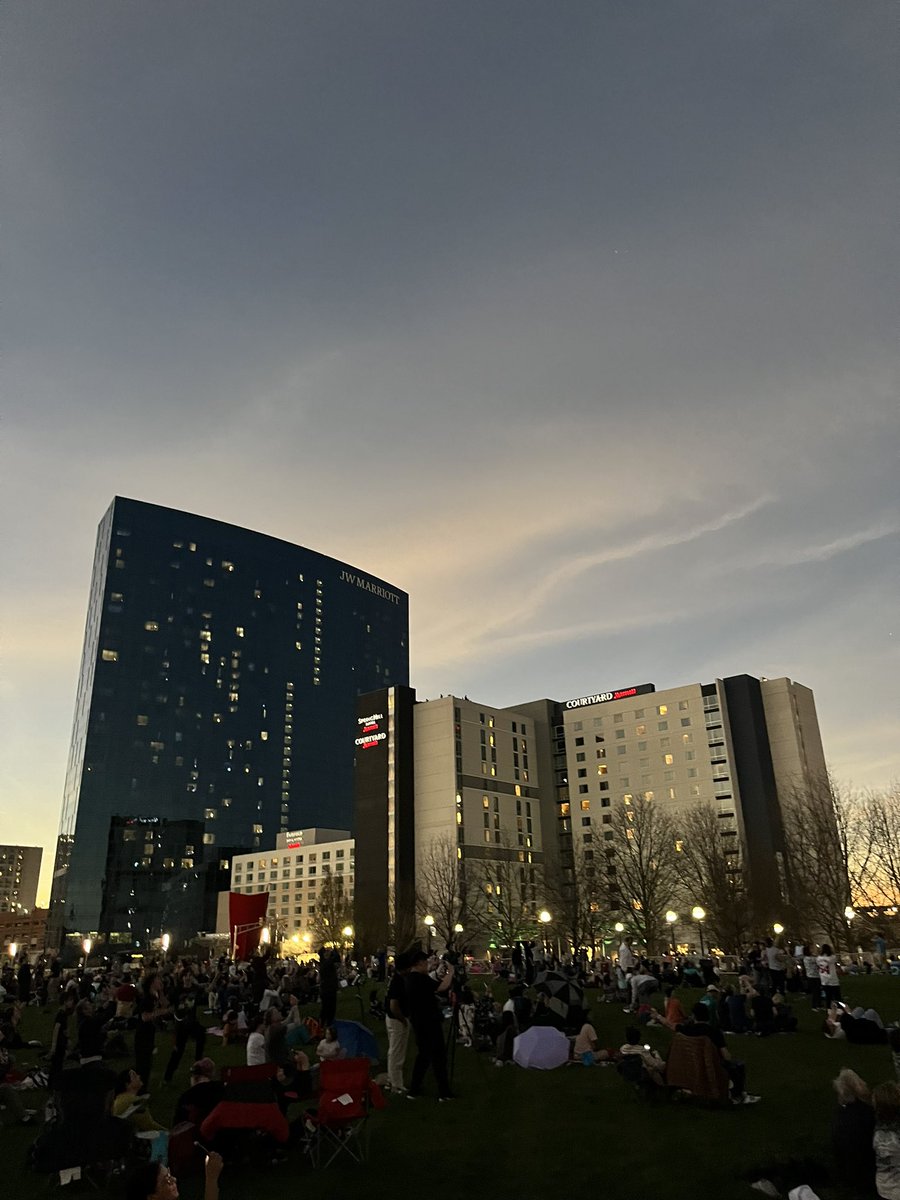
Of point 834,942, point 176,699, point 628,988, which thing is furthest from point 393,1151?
point 176,699

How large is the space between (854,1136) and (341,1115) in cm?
579

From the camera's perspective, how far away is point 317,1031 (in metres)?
20.5

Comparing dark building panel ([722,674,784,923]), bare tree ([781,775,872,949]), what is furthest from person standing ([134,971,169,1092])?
dark building panel ([722,674,784,923])

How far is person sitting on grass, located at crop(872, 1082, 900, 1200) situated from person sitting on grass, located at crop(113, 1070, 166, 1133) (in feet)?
A: 26.3

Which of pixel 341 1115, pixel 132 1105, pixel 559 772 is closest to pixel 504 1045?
pixel 341 1115

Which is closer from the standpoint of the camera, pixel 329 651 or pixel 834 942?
pixel 834 942

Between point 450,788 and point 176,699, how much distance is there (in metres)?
69.5

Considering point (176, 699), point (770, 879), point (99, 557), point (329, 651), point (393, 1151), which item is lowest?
point (393, 1151)

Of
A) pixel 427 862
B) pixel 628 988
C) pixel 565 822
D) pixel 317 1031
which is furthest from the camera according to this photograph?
pixel 565 822

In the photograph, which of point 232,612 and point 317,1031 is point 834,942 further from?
point 232,612

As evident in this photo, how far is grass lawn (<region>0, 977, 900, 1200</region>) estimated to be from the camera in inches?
356

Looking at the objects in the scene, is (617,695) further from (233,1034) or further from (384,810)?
(233,1034)

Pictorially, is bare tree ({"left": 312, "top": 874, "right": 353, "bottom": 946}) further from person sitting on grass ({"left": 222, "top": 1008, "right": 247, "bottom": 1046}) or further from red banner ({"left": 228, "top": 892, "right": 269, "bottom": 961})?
person sitting on grass ({"left": 222, "top": 1008, "right": 247, "bottom": 1046})

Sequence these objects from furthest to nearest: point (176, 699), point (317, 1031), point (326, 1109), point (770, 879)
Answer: point (176, 699) → point (770, 879) → point (317, 1031) → point (326, 1109)
